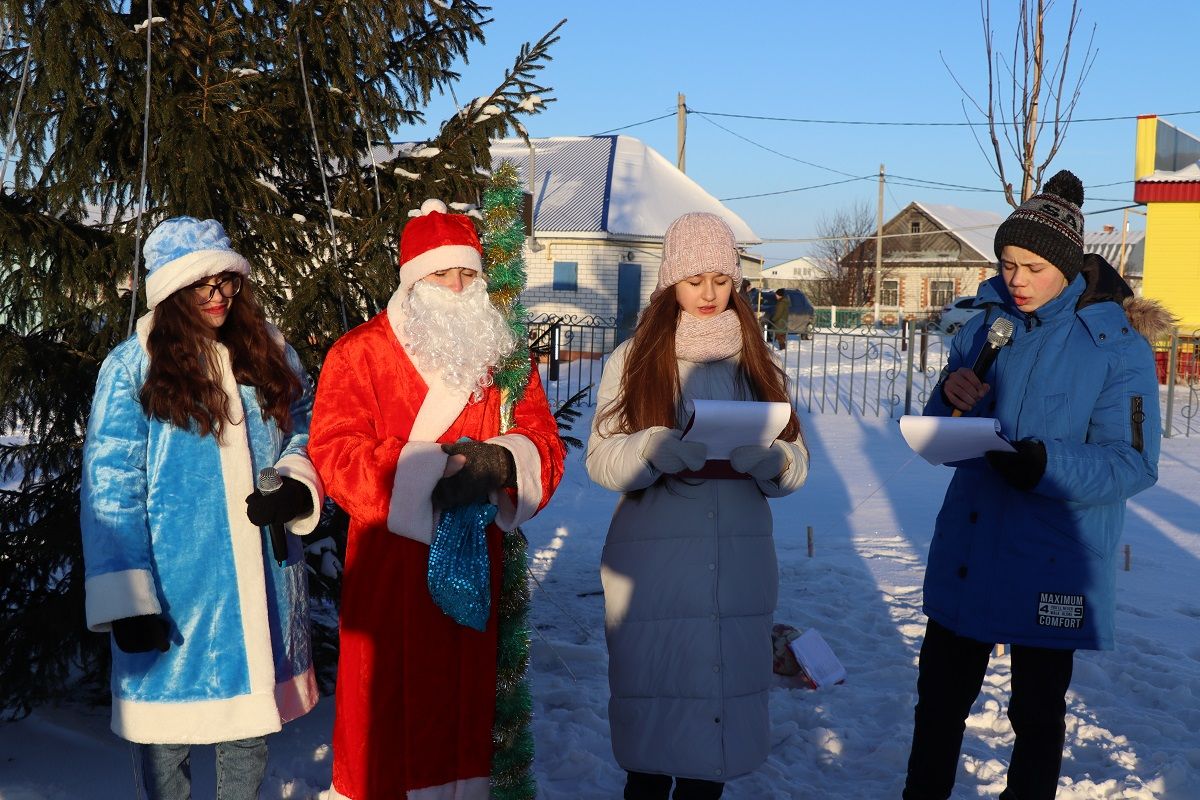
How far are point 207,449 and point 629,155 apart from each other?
25406 millimetres

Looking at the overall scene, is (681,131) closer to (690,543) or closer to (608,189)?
(608,189)

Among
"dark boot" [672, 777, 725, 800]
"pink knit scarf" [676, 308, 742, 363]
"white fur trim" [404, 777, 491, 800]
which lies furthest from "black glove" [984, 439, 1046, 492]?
"white fur trim" [404, 777, 491, 800]

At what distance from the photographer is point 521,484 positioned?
2.92m

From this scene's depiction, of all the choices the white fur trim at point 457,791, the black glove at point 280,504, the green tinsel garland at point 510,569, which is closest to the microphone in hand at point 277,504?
the black glove at point 280,504

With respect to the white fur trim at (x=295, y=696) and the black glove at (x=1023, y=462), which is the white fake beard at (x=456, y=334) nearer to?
the white fur trim at (x=295, y=696)

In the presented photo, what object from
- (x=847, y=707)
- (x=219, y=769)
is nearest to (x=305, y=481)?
(x=219, y=769)

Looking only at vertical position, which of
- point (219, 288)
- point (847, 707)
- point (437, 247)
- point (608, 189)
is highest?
point (608, 189)

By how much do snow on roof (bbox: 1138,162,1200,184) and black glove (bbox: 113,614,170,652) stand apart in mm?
22208

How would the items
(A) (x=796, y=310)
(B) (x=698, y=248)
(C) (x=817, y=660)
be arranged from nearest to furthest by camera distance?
(B) (x=698, y=248) → (C) (x=817, y=660) → (A) (x=796, y=310)

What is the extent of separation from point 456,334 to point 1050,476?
5.70 ft

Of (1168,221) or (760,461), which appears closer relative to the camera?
(760,461)

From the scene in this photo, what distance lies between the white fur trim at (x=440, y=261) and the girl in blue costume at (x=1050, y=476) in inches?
60.6

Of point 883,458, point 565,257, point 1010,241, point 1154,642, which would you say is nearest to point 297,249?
point 1010,241

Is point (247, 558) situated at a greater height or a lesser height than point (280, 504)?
lesser
